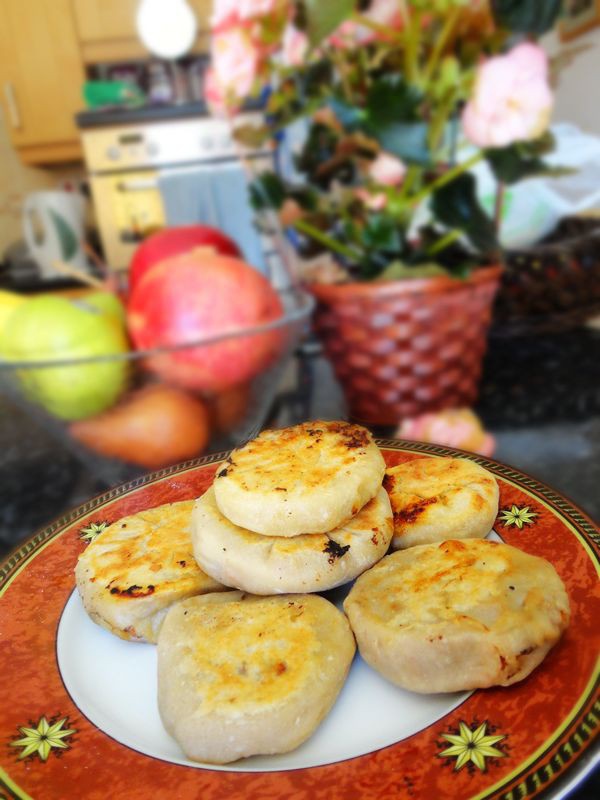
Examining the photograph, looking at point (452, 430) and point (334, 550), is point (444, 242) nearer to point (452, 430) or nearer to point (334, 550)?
point (452, 430)

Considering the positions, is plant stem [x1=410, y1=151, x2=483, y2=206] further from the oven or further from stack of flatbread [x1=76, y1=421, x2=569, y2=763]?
the oven

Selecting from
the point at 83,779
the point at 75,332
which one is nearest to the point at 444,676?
the point at 83,779

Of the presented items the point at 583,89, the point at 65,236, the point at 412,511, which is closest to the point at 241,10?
the point at 412,511

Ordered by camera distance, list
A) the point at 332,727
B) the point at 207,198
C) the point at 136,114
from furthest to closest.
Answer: the point at 136,114 → the point at 207,198 → the point at 332,727

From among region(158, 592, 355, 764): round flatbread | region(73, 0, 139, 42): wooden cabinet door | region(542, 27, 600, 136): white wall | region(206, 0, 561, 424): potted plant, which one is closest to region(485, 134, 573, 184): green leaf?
region(206, 0, 561, 424): potted plant

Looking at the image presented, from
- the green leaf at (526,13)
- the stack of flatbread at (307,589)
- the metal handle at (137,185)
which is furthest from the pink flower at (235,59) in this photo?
the metal handle at (137,185)

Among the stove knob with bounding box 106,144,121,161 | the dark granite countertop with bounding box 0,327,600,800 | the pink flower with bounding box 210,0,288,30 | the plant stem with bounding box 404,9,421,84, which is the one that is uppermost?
the pink flower with bounding box 210,0,288,30
